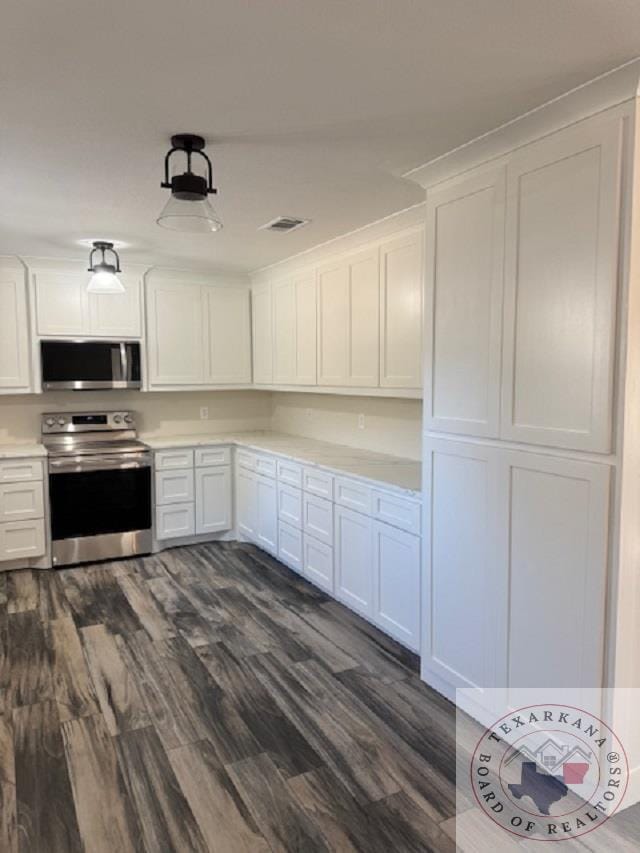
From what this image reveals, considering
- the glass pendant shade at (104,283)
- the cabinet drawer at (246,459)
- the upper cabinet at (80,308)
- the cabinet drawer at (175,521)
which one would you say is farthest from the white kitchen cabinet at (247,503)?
the glass pendant shade at (104,283)

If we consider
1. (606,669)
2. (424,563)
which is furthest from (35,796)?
Answer: (606,669)

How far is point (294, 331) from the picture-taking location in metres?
4.49

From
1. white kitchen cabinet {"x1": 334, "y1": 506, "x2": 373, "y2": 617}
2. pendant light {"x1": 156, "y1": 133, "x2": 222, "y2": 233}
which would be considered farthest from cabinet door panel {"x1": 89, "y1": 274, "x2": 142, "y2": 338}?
pendant light {"x1": 156, "y1": 133, "x2": 222, "y2": 233}

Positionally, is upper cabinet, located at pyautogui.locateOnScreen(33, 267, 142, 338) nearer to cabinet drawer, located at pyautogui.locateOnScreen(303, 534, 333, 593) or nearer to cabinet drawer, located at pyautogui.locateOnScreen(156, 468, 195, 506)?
cabinet drawer, located at pyautogui.locateOnScreen(156, 468, 195, 506)

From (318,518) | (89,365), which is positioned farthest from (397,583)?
(89,365)

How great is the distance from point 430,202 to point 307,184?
58cm

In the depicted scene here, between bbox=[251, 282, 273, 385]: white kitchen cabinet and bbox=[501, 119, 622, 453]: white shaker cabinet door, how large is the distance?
2961 millimetres

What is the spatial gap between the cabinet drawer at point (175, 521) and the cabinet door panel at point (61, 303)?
62.0 inches

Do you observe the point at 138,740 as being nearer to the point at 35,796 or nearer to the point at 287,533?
the point at 35,796

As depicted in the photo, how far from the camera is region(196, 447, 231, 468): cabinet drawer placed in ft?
15.9

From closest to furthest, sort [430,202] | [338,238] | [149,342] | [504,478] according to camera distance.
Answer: [504,478], [430,202], [338,238], [149,342]

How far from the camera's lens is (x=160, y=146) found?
2.24 meters

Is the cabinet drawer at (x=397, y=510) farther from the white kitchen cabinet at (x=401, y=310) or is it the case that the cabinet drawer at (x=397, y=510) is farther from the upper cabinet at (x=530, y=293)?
the white kitchen cabinet at (x=401, y=310)

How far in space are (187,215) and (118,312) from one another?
9.07 feet
